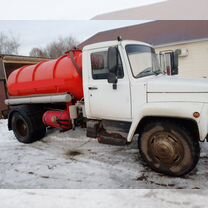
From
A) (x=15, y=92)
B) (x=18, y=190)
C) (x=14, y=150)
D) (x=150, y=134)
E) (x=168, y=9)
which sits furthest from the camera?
(x=168, y=9)

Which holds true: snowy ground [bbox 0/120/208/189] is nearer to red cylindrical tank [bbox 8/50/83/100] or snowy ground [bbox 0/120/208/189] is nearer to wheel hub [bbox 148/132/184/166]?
wheel hub [bbox 148/132/184/166]

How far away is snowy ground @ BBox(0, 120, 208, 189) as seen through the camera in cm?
346

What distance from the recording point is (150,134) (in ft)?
12.0

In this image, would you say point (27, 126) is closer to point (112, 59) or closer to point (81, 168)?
point (81, 168)

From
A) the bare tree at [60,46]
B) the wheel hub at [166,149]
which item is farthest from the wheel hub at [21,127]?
the bare tree at [60,46]

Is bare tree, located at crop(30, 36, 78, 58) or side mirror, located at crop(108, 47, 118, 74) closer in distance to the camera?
side mirror, located at crop(108, 47, 118, 74)

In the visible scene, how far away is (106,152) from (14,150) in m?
2.33

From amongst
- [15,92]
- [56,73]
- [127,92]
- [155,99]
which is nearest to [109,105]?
[127,92]

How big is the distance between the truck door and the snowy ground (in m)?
0.92

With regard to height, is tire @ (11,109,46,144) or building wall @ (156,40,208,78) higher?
building wall @ (156,40,208,78)

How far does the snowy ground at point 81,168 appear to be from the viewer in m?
3.46

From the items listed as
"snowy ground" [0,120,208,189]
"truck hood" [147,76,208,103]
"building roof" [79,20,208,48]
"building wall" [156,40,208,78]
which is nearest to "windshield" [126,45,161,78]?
"truck hood" [147,76,208,103]

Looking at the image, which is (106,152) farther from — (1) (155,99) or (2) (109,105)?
(1) (155,99)

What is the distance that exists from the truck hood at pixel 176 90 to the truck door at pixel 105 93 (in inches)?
17.9
